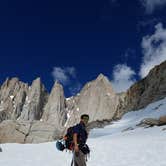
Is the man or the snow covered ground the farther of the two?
the snow covered ground

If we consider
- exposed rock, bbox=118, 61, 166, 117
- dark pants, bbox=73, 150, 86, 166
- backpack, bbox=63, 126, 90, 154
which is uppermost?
exposed rock, bbox=118, 61, 166, 117

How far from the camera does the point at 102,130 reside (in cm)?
4672

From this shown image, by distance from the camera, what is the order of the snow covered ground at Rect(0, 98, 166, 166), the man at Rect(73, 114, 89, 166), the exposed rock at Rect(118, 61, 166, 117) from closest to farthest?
the man at Rect(73, 114, 89, 166) → the snow covered ground at Rect(0, 98, 166, 166) → the exposed rock at Rect(118, 61, 166, 117)

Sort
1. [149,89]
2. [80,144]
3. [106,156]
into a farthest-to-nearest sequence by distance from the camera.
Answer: [149,89], [106,156], [80,144]

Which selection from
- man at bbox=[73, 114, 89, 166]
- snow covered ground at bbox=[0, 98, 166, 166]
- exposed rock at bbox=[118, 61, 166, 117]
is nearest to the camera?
man at bbox=[73, 114, 89, 166]

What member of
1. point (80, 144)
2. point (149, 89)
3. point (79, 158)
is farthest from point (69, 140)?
point (149, 89)

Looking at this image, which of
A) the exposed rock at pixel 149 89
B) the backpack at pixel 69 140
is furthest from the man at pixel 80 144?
the exposed rock at pixel 149 89

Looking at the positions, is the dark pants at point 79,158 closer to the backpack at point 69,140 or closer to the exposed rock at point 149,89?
the backpack at point 69,140

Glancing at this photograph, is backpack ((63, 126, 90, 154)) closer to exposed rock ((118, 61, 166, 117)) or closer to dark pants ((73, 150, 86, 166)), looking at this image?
dark pants ((73, 150, 86, 166))

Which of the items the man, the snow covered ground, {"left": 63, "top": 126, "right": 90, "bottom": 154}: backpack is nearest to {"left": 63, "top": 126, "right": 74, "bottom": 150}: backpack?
{"left": 63, "top": 126, "right": 90, "bottom": 154}: backpack

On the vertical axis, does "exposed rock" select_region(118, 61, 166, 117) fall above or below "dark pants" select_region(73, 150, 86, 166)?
above

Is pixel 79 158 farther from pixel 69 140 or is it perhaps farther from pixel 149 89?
pixel 149 89

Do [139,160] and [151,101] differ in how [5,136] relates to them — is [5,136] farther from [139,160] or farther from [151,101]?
[139,160]

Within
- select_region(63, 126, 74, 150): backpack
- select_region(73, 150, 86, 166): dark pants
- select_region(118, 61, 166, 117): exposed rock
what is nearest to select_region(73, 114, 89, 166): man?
select_region(73, 150, 86, 166): dark pants
